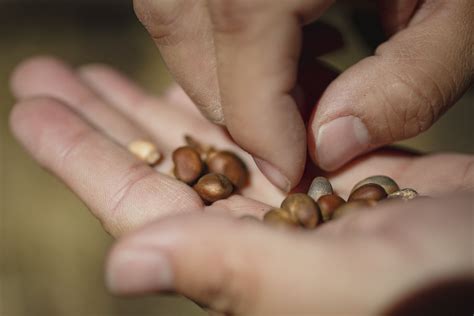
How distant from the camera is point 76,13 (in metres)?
4.80

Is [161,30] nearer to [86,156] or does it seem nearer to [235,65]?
[235,65]

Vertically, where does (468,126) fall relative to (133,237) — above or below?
below

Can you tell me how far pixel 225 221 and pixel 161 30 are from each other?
104 cm

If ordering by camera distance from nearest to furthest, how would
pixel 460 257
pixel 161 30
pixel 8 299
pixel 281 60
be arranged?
1. pixel 460 257
2. pixel 281 60
3. pixel 161 30
4. pixel 8 299

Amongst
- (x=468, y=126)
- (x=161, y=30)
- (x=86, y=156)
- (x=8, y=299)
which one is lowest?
(x=468, y=126)

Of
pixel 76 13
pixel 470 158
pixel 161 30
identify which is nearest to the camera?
pixel 161 30

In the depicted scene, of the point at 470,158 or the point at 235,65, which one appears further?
the point at 470,158

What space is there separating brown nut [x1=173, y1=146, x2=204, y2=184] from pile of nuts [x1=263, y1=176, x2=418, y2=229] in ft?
1.68

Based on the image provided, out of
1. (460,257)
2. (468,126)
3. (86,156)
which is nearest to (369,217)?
(460,257)

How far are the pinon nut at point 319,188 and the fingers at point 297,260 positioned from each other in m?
0.72

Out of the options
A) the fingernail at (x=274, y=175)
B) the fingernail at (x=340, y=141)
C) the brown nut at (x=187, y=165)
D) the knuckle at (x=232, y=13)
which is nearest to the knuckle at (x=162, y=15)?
the knuckle at (x=232, y=13)

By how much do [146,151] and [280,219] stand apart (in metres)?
0.99

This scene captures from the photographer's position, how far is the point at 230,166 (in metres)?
2.30

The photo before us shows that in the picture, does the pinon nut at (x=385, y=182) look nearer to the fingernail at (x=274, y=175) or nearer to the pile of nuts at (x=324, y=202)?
the pile of nuts at (x=324, y=202)
